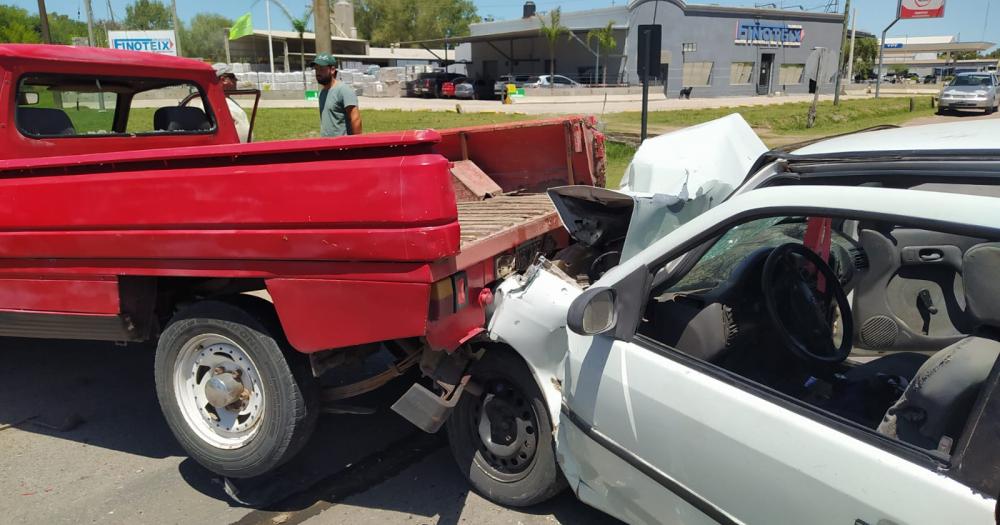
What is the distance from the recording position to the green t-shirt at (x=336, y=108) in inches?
249

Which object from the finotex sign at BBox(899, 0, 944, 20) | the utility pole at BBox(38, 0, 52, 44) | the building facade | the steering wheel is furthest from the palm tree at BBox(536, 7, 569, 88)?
the steering wheel

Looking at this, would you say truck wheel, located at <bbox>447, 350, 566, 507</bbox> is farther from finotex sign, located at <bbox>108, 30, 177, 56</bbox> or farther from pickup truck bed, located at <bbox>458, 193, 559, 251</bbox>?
finotex sign, located at <bbox>108, 30, 177, 56</bbox>

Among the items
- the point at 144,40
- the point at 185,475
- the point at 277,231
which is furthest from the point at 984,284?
the point at 144,40

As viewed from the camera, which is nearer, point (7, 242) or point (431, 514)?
point (431, 514)

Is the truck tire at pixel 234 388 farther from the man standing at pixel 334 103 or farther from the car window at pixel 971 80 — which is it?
the car window at pixel 971 80

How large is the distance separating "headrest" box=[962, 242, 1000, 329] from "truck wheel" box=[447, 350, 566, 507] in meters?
1.62

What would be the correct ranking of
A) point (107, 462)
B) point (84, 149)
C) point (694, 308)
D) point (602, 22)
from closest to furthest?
1. point (694, 308)
2. point (107, 462)
3. point (84, 149)
4. point (602, 22)

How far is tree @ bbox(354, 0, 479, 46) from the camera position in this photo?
8662 centimetres

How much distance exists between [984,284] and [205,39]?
8323 cm

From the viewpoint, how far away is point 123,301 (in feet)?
11.4

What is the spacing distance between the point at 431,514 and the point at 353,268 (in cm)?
128

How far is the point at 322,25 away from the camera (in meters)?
10.6

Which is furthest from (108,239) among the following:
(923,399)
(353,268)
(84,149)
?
(923,399)

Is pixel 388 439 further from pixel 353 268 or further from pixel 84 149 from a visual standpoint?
pixel 84 149
